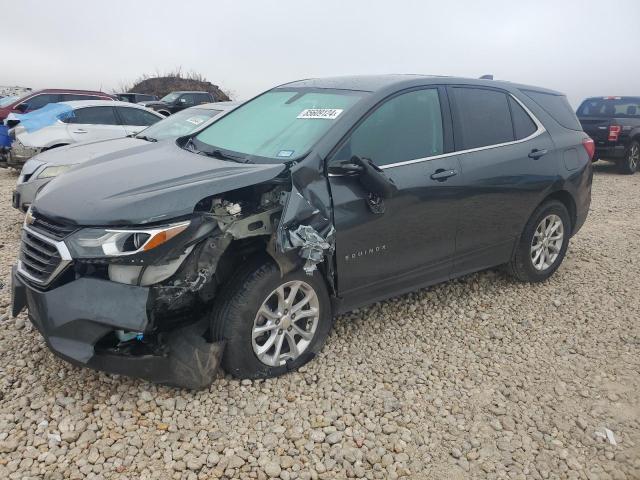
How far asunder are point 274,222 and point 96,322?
41.3 inches

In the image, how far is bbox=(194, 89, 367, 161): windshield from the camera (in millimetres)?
3299

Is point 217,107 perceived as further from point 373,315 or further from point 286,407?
point 286,407

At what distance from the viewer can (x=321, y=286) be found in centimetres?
319

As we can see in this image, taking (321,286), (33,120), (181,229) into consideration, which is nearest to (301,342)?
(321,286)

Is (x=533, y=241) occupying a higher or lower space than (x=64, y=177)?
lower

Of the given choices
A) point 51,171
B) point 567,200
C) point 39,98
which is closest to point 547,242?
point 567,200

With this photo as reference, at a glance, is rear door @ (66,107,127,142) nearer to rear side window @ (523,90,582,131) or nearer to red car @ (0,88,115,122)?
red car @ (0,88,115,122)

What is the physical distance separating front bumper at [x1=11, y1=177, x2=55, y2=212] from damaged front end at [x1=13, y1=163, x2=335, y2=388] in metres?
2.76

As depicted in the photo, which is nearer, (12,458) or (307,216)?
(12,458)

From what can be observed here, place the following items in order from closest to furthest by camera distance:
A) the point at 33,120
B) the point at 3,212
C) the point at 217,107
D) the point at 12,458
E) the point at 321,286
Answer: the point at 12,458 → the point at 321,286 → the point at 3,212 → the point at 217,107 → the point at 33,120

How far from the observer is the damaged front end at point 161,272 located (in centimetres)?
258

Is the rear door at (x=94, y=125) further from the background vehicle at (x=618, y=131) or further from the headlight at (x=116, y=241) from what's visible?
the background vehicle at (x=618, y=131)

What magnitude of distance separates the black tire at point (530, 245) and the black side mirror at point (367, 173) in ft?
5.95

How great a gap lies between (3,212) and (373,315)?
518 centimetres
